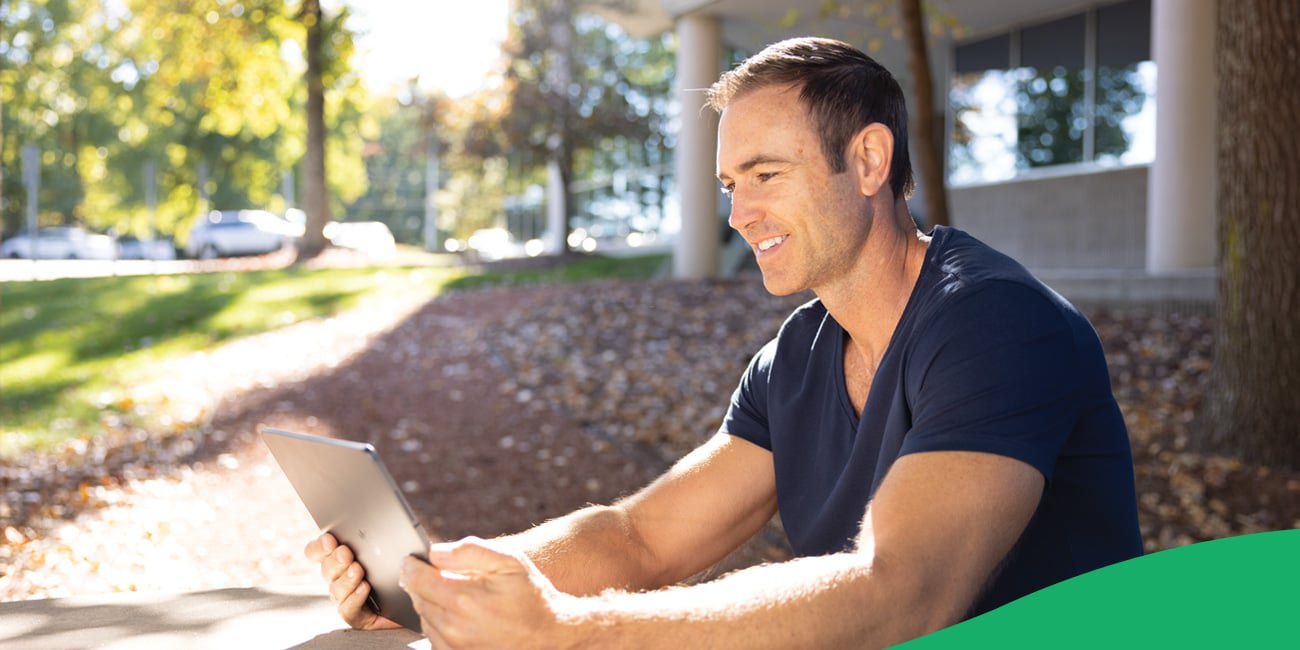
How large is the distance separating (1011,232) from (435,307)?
8.25 m

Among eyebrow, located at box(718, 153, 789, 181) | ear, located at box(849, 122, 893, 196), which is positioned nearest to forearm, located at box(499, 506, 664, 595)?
eyebrow, located at box(718, 153, 789, 181)

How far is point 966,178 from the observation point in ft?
62.4

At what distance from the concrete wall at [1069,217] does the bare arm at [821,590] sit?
1477 cm

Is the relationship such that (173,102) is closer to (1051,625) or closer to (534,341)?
(534,341)

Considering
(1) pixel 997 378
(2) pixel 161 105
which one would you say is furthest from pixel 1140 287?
(2) pixel 161 105

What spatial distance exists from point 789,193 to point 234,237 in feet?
117

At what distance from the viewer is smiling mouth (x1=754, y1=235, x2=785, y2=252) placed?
101 inches

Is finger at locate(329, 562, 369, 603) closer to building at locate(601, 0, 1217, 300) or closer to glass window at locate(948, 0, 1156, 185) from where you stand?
building at locate(601, 0, 1217, 300)

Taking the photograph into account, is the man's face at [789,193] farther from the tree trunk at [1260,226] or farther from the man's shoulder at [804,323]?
the tree trunk at [1260,226]

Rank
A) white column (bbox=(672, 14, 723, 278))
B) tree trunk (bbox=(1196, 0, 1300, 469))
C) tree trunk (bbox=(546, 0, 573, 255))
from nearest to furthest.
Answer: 1. tree trunk (bbox=(1196, 0, 1300, 469))
2. white column (bbox=(672, 14, 723, 278))
3. tree trunk (bbox=(546, 0, 573, 255))

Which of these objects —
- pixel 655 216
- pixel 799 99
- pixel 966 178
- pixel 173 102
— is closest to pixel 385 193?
pixel 173 102

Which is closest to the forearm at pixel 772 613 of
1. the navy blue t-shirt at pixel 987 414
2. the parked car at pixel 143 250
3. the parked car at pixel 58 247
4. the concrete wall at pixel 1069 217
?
the navy blue t-shirt at pixel 987 414

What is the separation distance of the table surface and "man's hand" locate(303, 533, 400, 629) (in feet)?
0.13

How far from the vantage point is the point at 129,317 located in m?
14.4
